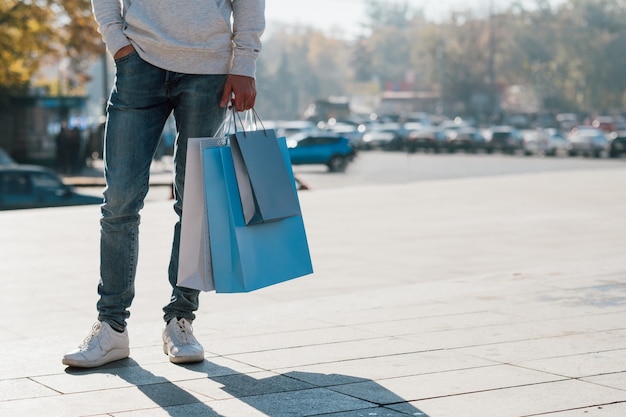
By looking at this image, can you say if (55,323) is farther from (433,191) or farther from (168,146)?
(168,146)

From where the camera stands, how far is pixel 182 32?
425 centimetres

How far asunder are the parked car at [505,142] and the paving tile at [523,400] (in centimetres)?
5556

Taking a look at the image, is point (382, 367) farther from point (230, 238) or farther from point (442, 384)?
point (230, 238)

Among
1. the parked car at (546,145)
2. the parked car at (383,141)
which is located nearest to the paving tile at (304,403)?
the parked car at (546,145)

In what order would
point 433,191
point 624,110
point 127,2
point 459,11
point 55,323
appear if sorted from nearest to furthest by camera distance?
point 127,2
point 55,323
point 433,191
point 624,110
point 459,11

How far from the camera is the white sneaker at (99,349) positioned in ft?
13.8

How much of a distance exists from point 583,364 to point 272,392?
1.14 metres

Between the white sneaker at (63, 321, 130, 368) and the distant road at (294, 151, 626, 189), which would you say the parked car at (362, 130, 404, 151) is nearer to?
the distant road at (294, 151, 626, 189)

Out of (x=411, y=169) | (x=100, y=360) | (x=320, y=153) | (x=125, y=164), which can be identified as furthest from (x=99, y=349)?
(x=411, y=169)

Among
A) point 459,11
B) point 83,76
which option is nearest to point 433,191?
point 83,76

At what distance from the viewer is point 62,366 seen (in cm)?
428

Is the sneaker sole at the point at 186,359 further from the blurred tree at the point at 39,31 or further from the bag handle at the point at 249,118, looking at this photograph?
the blurred tree at the point at 39,31

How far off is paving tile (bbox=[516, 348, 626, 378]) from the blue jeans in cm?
127

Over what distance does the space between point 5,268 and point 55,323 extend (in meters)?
2.29
